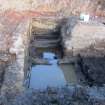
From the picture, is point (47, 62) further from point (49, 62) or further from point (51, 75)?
A: point (51, 75)

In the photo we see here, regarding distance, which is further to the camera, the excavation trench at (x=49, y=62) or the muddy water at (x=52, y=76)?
the excavation trench at (x=49, y=62)

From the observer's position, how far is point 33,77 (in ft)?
35.2

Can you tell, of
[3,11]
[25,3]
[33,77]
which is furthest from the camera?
[25,3]

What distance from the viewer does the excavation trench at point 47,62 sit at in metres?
10.4

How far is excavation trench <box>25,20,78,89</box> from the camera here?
10.4m

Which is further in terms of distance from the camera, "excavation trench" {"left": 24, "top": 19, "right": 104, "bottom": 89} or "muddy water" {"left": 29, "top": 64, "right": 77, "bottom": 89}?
"excavation trench" {"left": 24, "top": 19, "right": 104, "bottom": 89}

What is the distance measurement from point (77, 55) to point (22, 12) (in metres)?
4.81

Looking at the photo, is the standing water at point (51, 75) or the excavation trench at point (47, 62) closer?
the standing water at point (51, 75)

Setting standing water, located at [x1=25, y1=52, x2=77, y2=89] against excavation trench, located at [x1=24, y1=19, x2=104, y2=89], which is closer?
standing water, located at [x1=25, y1=52, x2=77, y2=89]

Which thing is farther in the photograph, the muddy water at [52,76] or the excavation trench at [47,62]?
the excavation trench at [47,62]

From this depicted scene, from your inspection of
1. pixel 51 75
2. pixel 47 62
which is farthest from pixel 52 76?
pixel 47 62

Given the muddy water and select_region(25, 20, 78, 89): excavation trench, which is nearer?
the muddy water

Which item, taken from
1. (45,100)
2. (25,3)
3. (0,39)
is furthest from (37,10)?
Result: (45,100)

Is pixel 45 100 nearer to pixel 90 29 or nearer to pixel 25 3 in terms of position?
pixel 90 29
